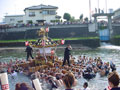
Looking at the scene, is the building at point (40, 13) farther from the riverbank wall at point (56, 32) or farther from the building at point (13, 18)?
the building at point (13, 18)

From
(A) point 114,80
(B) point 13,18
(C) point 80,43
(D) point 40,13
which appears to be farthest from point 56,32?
(A) point 114,80

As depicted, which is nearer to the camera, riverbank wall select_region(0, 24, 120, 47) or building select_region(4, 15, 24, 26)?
riverbank wall select_region(0, 24, 120, 47)

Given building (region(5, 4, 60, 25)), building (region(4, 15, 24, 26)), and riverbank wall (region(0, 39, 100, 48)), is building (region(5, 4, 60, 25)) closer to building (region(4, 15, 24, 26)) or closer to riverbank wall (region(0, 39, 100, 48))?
building (region(4, 15, 24, 26))

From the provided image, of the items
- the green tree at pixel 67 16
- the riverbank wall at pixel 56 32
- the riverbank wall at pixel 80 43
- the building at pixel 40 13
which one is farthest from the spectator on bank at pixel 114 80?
the green tree at pixel 67 16

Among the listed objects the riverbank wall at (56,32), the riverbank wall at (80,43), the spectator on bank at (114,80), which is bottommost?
the riverbank wall at (80,43)

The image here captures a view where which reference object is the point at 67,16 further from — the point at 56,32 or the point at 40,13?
the point at 56,32

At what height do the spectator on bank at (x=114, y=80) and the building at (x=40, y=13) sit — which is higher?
the building at (x=40, y=13)

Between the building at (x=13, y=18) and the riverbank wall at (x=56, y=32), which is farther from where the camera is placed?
the building at (x=13, y=18)

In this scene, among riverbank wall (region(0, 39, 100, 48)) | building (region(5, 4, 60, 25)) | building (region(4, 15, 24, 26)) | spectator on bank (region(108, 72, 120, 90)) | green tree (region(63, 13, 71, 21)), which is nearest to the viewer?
spectator on bank (region(108, 72, 120, 90))

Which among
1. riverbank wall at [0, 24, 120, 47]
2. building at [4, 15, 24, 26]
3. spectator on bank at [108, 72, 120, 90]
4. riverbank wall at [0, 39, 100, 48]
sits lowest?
riverbank wall at [0, 39, 100, 48]

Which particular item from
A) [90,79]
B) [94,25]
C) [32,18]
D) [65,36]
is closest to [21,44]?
[65,36]

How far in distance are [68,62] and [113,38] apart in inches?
1758

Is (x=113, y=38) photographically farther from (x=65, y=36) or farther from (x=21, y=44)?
(x=21, y=44)

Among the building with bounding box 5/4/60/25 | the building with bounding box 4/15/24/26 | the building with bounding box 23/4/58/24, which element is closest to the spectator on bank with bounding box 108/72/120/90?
the building with bounding box 5/4/60/25
